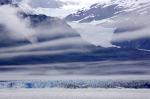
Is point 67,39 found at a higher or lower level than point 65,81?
higher

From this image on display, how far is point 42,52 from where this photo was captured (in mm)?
176125

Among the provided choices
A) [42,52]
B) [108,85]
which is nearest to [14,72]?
[42,52]

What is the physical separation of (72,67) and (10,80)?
36.4 meters

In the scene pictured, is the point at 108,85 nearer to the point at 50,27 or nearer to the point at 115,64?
the point at 115,64

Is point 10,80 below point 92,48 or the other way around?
below

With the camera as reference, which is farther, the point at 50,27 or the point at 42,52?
the point at 50,27

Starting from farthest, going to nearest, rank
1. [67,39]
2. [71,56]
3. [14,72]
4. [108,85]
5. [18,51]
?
[67,39], [71,56], [18,51], [14,72], [108,85]

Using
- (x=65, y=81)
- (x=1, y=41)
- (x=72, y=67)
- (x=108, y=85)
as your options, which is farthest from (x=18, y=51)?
(x=108, y=85)

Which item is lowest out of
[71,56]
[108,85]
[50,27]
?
[108,85]

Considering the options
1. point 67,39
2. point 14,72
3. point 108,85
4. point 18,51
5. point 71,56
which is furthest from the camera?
point 67,39

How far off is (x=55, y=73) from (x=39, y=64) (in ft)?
25.8

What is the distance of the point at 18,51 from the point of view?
167 meters

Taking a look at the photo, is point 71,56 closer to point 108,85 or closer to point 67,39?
point 67,39

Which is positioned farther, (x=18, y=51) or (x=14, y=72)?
(x=18, y=51)
